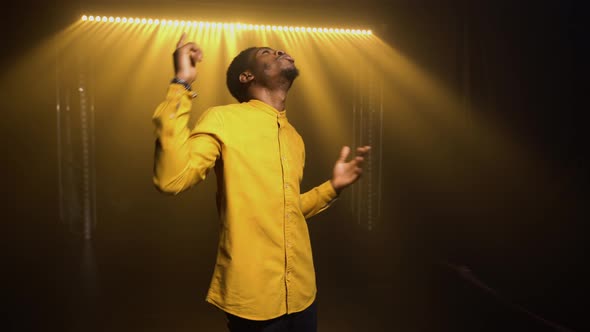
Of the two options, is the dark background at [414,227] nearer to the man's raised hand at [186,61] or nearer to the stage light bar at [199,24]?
the stage light bar at [199,24]

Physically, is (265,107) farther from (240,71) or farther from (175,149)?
(175,149)

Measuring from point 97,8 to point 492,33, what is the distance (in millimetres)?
3435

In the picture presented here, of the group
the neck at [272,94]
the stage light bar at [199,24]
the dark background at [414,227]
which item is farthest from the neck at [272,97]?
the stage light bar at [199,24]

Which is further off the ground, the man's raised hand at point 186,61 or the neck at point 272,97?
the man's raised hand at point 186,61

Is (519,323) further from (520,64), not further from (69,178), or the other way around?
(69,178)

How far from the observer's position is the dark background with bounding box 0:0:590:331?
9.35ft

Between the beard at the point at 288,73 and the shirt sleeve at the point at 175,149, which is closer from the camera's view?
the shirt sleeve at the point at 175,149

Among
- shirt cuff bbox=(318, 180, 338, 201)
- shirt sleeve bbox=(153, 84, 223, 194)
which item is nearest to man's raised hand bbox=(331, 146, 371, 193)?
shirt cuff bbox=(318, 180, 338, 201)

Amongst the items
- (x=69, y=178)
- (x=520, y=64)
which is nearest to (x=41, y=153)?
(x=69, y=178)

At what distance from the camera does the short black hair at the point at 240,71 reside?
1.46 metres

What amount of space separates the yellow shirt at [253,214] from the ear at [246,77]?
126 mm

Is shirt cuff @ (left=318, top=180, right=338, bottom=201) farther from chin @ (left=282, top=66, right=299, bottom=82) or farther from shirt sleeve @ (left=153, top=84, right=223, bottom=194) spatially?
shirt sleeve @ (left=153, top=84, right=223, bottom=194)

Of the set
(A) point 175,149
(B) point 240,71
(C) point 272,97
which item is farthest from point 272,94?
(A) point 175,149

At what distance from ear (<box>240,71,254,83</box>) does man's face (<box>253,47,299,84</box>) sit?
0.8 inches
